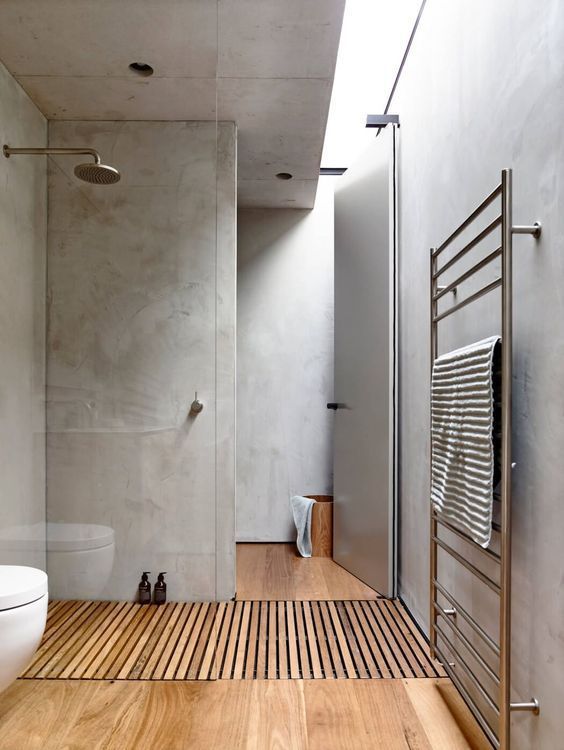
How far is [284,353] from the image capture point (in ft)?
11.9

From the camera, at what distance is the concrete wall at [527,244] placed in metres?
1.21

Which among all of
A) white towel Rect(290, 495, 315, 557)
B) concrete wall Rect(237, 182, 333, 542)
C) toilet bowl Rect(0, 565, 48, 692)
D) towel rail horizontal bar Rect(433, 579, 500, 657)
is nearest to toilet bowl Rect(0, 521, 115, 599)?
toilet bowl Rect(0, 565, 48, 692)

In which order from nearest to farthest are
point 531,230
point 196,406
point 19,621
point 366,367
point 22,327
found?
point 531,230
point 19,621
point 22,327
point 196,406
point 366,367

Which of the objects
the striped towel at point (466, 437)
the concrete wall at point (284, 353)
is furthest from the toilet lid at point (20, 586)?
the concrete wall at point (284, 353)

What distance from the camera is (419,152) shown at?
237cm

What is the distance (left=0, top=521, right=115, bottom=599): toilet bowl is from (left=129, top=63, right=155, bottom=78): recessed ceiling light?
1659 mm

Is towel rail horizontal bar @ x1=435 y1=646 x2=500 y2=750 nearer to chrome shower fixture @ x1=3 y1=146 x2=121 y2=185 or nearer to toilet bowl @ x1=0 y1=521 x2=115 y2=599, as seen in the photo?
toilet bowl @ x1=0 y1=521 x2=115 y2=599

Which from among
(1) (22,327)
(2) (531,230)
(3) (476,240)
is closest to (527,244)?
(2) (531,230)

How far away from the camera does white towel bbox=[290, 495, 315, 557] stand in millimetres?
3287

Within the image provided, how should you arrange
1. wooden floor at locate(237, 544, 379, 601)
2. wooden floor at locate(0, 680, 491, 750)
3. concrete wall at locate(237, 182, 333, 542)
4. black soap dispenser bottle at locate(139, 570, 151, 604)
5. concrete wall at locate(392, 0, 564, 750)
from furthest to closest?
concrete wall at locate(237, 182, 333, 542), wooden floor at locate(237, 544, 379, 601), black soap dispenser bottle at locate(139, 570, 151, 604), wooden floor at locate(0, 680, 491, 750), concrete wall at locate(392, 0, 564, 750)

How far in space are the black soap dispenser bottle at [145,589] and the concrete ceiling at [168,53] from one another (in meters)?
1.68

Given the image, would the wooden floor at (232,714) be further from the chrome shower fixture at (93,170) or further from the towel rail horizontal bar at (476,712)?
the chrome shower fixture at (93,170)

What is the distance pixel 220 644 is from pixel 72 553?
64 cm

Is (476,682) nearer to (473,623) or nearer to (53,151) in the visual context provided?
(473,623)
